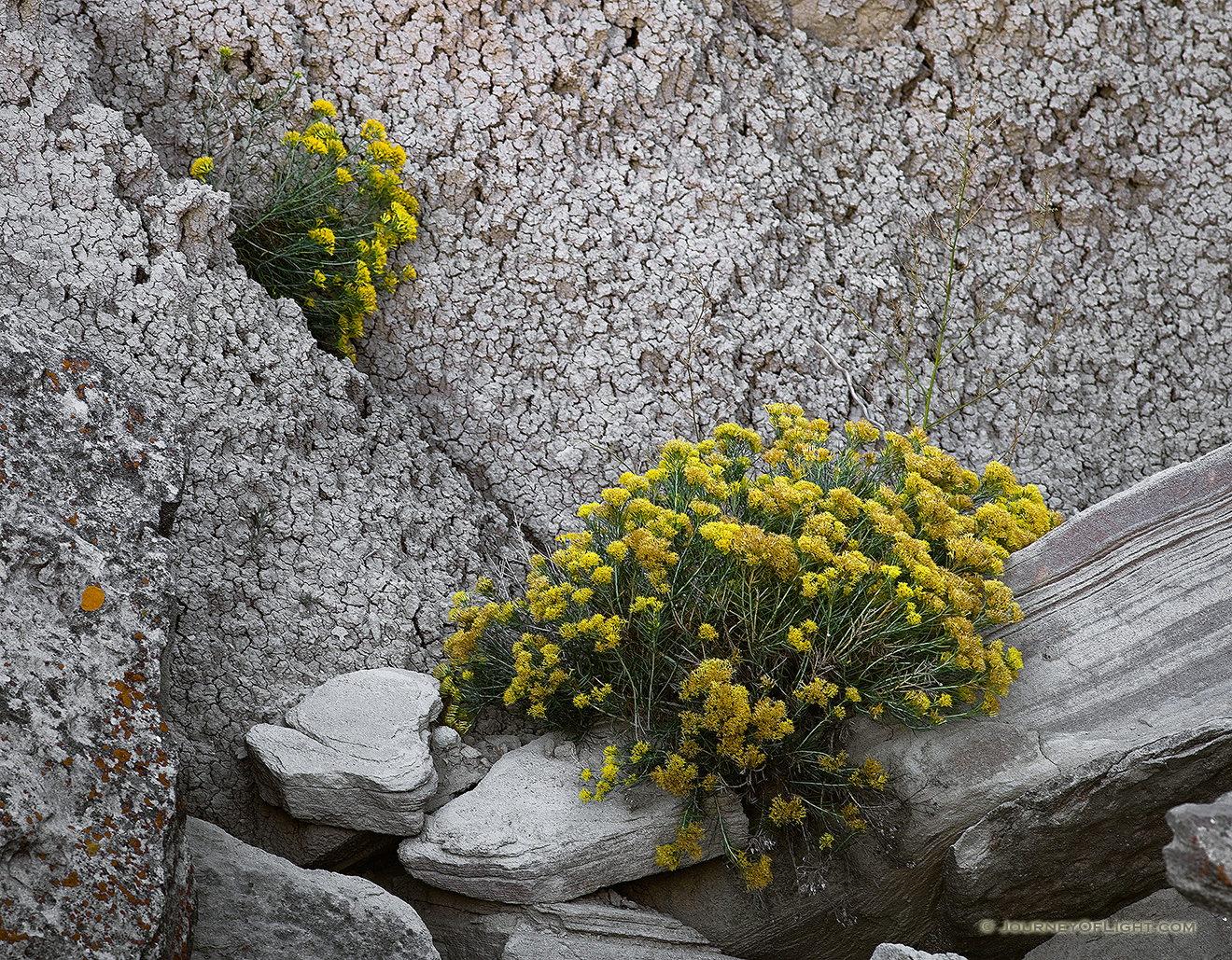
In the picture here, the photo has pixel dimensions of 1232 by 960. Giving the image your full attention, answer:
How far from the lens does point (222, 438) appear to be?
3189 millimetres

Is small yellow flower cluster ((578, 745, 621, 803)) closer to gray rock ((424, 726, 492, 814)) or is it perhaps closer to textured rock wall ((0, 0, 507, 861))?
gray rock ((424, 726, 492, 814))

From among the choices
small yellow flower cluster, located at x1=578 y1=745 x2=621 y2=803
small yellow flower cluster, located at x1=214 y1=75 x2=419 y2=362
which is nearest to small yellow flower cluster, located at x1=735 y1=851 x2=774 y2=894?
small yellow flower cluster, located at x1=578 y1=745 x2=621 y2=803

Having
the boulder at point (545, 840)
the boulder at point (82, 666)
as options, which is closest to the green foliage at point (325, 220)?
the boulder at point (82, 666)

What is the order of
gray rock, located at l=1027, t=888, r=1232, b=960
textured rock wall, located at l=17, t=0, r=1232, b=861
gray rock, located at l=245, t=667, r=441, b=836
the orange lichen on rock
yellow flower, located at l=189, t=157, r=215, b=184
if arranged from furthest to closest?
yellow flower, located at l=189, t=157, r=215, b=184, textured rock wall, located at l=17, t=0, r=1232, b=861, gray rock, located at l=1027, t=888, r=1232, b=960, gray rock, located at l=245, t=667, r=441, b=836, the orange lichen on rock

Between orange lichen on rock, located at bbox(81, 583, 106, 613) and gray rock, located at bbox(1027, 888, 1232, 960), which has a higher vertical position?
orange lichen on rock, located at bbox(81, 583, 106, 613)

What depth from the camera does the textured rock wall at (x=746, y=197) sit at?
3.84 meters

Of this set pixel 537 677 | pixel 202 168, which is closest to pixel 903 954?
pixel 537 677

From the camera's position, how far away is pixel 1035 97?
4.69 meters

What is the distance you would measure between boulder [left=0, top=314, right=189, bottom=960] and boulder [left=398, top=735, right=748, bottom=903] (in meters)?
0.69

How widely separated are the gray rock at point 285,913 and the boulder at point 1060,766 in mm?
699

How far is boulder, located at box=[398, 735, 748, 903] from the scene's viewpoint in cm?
275

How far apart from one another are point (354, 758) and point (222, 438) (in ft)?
3.51

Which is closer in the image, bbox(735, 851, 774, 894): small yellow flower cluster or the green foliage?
bbox(735, 851, 774, 894): small yellow flower cluster

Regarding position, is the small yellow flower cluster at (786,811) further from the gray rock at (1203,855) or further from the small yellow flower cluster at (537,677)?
the gray rock at (1203,855)
